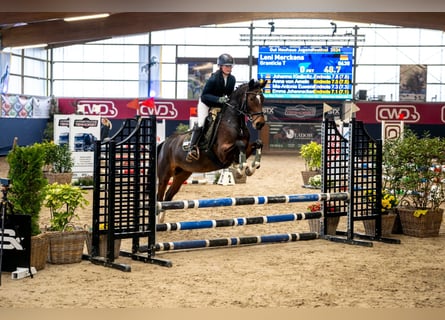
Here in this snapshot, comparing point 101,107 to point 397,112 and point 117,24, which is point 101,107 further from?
point 397,112

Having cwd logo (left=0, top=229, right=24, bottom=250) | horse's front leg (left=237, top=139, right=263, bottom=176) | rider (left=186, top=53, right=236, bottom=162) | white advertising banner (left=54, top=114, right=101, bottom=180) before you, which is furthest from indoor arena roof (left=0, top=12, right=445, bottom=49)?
cwd logo (left=0, top=229, right=24, bottom=250)

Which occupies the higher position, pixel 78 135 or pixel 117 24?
pixel 117 24

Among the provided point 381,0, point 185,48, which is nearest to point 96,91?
point 185,48

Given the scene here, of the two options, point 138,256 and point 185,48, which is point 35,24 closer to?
point 185,48

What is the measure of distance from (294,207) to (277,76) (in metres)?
11.3

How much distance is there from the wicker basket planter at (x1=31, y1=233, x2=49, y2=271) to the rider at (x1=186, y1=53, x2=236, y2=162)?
2.02m

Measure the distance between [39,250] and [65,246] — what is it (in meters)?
0.28

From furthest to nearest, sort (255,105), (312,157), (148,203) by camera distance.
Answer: (312,157) < (255,105) < (148,203)

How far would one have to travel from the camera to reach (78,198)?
5.08 m

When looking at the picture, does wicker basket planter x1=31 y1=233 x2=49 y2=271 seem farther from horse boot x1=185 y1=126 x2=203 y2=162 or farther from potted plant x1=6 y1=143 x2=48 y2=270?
horse boot x1=185 y1=126 x2=203 y2=162

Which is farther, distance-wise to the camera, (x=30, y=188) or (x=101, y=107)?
(x=101, y=107)

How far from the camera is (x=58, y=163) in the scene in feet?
35.0

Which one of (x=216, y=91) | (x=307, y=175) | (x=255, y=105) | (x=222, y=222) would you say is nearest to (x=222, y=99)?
(x=216, y=91)

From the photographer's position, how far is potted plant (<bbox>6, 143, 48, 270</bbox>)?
15.5 feet
